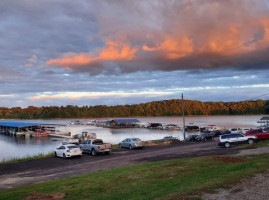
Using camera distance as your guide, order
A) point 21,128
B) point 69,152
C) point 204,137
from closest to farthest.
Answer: point 69,152 → point 204,137 → point 21,128

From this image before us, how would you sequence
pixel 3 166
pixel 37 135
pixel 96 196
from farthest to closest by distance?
1. pixel 37 135
2. pixel 3 166
3. pixel 96 196

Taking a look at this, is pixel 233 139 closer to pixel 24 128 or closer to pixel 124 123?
pixel 24 128

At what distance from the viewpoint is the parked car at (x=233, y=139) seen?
3662cm

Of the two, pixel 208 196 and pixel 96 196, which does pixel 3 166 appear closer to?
pixel 96 196

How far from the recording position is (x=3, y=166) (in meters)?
30.0

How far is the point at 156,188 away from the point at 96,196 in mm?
2717

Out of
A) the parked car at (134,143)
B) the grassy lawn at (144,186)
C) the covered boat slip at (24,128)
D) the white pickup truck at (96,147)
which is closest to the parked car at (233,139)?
the parked car at (134,143)

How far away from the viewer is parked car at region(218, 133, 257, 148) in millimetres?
36625

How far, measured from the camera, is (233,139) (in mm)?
37188

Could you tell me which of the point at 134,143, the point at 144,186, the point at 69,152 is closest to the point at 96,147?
the point at 69,152

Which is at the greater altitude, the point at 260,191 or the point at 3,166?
the point at 260,191

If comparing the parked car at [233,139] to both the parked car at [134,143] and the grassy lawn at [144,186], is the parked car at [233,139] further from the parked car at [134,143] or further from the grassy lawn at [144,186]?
the grassy lawn at [144,186]

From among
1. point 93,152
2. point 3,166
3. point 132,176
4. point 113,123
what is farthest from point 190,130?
point 132,176

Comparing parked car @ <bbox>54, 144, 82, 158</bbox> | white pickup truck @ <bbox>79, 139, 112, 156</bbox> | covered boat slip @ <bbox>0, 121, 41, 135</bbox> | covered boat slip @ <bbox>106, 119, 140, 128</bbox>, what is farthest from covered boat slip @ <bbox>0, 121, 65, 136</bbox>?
parked car @ <bbox>54, 144, 82, 158</bbox>
